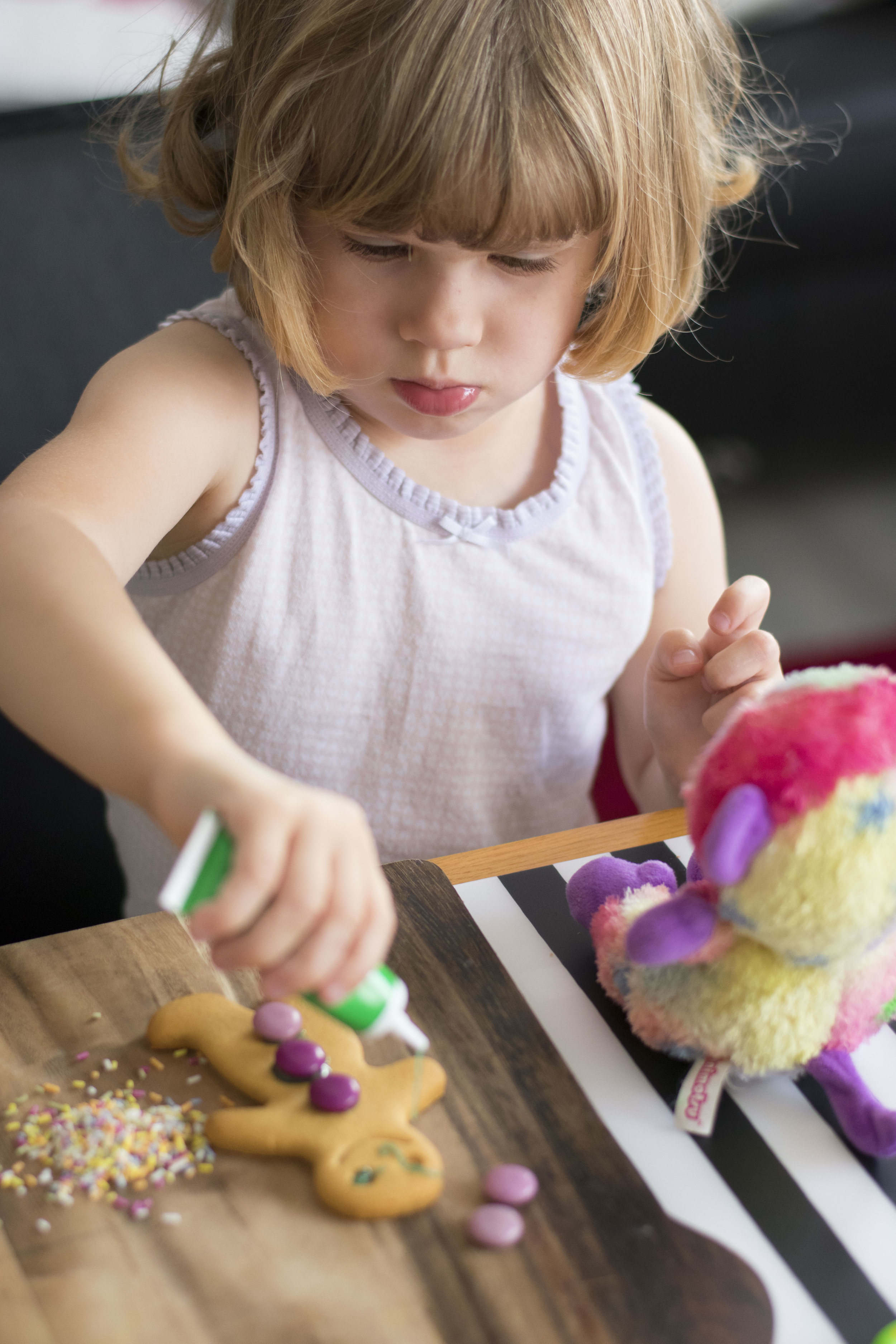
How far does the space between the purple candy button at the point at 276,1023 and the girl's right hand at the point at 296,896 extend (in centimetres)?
12

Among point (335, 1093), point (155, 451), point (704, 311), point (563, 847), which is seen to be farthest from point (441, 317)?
point (704, 311)

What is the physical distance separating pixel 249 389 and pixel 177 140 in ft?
0.52

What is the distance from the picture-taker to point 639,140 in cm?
66

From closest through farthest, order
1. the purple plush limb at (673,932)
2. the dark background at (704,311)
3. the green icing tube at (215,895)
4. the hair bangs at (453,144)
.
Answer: the green icing tube at (215,895)
the purple plush limb at (673,932)
the hair bangs at (453,144)
the dark background at (704,311)

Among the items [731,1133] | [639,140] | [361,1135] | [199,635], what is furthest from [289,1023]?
[639,140]

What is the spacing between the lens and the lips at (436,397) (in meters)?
0.71

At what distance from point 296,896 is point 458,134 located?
388 millimetres

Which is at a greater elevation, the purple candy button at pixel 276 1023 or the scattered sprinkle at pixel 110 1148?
the purple candy button at pixel 276 1023

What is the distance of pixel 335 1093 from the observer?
478mm

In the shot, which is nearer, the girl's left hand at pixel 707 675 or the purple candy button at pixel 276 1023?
the purple candy button at pixel 276 1023

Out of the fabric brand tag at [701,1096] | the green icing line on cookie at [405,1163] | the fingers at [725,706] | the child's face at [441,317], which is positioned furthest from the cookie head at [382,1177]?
the child's face at [441,317]

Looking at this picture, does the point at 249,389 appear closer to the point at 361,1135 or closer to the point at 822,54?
the point at 361,1135

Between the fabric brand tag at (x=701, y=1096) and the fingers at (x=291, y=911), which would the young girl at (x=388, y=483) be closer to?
the fingers at (x=291, y=911)

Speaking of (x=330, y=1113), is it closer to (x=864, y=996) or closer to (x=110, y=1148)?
(x=110, y=1148)
